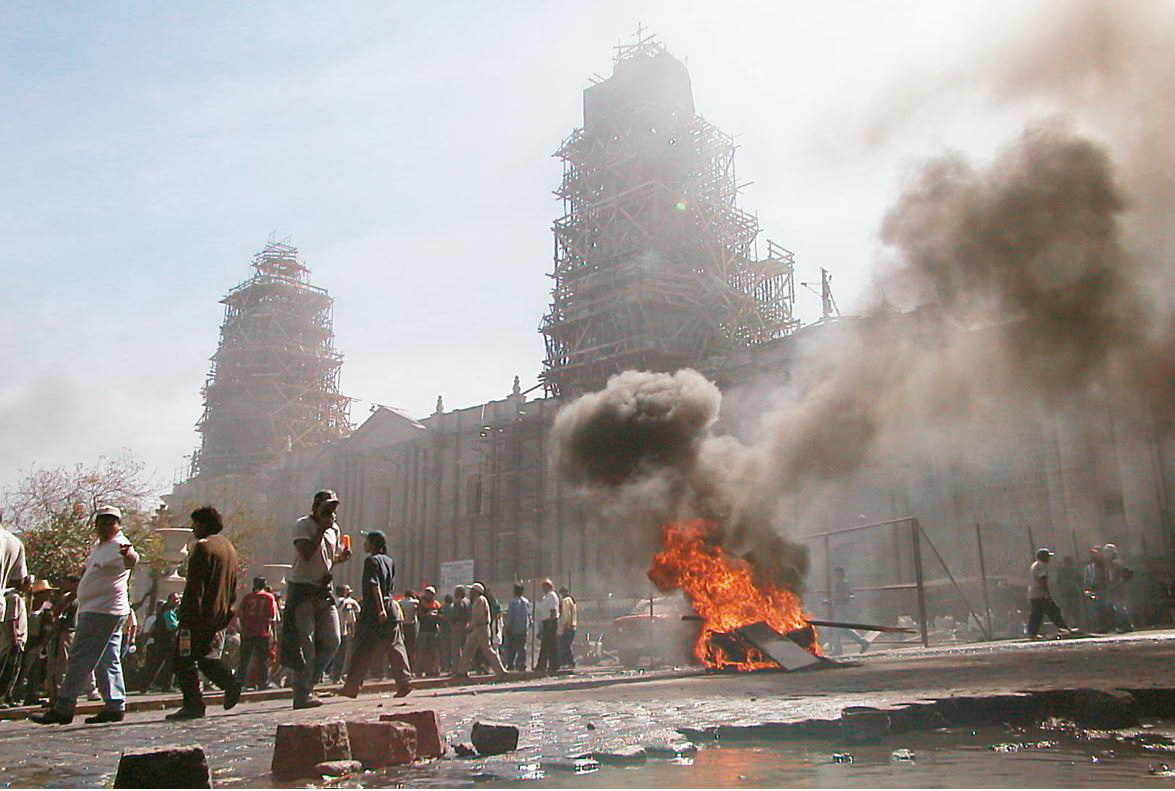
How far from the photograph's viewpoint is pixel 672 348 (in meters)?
42.1

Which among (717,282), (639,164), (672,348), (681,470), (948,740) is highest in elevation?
(639,164)

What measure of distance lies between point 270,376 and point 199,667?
6192 centimetres

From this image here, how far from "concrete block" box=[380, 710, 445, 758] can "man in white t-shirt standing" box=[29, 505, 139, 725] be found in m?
3.47

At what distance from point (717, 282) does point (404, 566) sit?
21.1 meters

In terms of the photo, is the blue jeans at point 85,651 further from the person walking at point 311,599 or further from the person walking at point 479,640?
the person walking at point 479,640

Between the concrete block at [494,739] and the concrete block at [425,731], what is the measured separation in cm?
22

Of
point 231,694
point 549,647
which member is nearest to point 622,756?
point 231,694

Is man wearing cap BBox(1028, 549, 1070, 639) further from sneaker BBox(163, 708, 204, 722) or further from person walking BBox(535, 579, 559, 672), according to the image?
sneaker BBox(163, 708, 204, 722)

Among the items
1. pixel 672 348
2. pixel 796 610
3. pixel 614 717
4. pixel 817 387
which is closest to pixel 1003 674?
pixel 614 717

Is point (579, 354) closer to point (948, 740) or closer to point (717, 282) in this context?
point (717, 282)

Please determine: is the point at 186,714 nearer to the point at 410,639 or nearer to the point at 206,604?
the point at 206,604

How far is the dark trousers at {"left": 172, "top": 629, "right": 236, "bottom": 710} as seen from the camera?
7.51m

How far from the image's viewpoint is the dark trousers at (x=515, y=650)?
17703mm

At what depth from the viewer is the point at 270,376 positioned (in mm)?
66562
